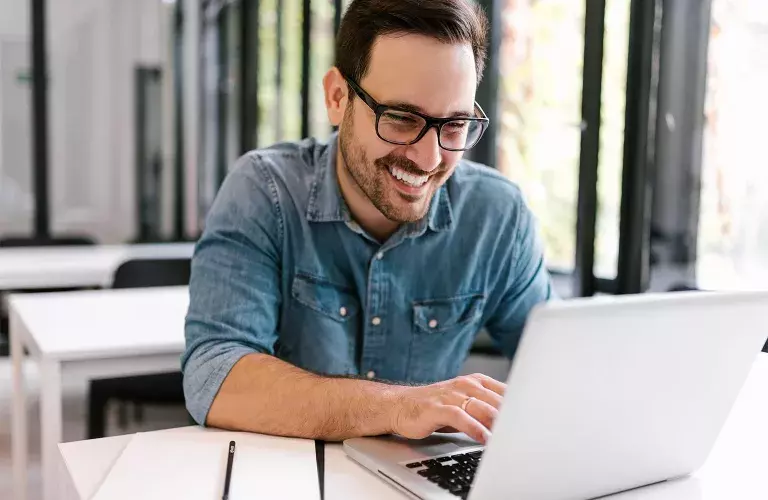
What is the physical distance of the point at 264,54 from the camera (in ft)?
15.7

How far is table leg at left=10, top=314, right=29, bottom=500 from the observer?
2012 millimetres

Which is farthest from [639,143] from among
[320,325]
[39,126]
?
[39,126]

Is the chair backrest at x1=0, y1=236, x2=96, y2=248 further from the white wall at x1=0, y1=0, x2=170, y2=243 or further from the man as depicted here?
the man

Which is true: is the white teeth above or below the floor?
above

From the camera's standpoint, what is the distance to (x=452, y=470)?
3.05 ft

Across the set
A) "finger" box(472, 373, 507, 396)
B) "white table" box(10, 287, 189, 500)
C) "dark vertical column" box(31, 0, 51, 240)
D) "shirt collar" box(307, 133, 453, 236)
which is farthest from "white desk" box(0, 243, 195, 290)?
"finger" box(472, 373, 507, 396)

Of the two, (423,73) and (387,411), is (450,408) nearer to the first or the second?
(387,411)

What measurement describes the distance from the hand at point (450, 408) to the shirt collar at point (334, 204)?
456 millimetres

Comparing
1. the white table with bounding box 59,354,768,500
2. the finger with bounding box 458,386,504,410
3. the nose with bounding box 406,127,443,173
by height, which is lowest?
the white table with bounding box 59,354,768,500

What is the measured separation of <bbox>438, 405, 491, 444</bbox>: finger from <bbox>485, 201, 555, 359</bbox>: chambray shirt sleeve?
23.1 inches

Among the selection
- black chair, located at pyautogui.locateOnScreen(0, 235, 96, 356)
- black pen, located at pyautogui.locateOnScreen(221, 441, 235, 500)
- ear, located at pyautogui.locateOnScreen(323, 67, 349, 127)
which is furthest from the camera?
black chair, located at pyautogui.locateOnScreen(0, 235, 96, 356)

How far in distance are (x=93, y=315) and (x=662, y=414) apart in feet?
5.27

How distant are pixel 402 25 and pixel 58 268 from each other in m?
2.54

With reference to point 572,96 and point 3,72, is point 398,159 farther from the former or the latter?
point 3,72
